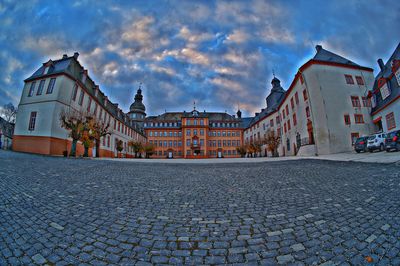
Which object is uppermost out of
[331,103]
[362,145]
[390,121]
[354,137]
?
[331,103]

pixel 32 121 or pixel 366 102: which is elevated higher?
pixel 366 102

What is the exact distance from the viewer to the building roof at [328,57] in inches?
1047

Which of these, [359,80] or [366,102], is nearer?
[366,102]

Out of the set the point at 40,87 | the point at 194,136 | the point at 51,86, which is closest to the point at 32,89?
the point at 40,87

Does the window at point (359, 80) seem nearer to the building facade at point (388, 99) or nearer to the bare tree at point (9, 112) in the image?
the building facade at point (388, 99)

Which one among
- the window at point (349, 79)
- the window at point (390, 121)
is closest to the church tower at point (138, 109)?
the window at point (349, 79)

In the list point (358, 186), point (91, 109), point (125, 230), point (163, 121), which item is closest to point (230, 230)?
point (125, 230)

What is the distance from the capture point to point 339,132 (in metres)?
23.4

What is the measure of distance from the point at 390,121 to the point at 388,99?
272cm

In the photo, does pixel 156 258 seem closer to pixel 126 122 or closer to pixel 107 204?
pixel 107 204

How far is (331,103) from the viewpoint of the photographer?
24.2 m

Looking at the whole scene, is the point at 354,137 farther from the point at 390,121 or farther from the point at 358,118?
the point at 390,121

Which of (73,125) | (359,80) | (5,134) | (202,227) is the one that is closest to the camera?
(202,227)

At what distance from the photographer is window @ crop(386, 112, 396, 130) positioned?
2064 centimetres
